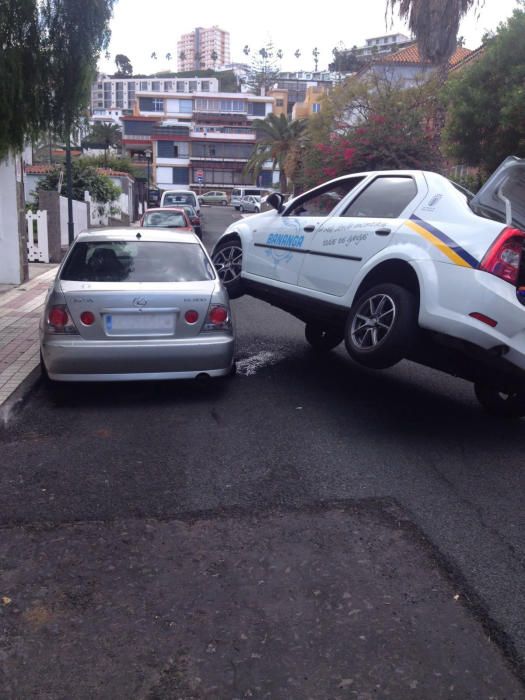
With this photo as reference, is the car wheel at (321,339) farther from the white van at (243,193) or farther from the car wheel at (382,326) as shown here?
the white van at (243,193)

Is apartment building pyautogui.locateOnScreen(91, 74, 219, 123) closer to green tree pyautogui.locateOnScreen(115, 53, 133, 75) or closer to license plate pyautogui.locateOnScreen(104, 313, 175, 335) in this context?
green tree pyautogui.locateOnScreen(115, 53, 133, 75)

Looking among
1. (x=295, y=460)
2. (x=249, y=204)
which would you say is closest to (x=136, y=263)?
(x=295, y=460)

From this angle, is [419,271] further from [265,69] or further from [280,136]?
[265,69]

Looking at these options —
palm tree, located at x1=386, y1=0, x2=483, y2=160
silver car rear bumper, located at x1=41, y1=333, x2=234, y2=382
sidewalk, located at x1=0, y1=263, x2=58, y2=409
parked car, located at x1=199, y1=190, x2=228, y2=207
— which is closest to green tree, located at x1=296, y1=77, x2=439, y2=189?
palm tree, located at x1=386, y1=0, x2=483, y2=160

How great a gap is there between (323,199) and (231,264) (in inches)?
60.9

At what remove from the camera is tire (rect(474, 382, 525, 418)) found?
6.08m

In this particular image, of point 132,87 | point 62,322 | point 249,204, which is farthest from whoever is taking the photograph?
point 132,87

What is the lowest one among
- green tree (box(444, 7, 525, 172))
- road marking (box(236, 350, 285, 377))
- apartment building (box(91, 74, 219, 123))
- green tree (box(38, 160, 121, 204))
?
road marking (box(236, 350, 285, 377))

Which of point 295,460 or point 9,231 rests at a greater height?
point 9,231

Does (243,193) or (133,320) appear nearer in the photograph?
(133,320)

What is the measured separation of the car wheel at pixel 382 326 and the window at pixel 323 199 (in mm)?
1442

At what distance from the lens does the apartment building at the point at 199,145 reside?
256 feet

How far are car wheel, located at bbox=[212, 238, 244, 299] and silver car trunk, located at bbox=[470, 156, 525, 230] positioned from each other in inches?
126

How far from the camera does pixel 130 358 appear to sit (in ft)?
20.3
